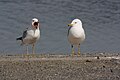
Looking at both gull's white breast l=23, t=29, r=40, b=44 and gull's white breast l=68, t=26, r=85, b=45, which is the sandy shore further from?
gull's white breast l=23, t=29, r=40, b=44

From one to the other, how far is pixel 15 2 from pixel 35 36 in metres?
14.4

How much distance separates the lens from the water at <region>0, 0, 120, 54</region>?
16922 mm

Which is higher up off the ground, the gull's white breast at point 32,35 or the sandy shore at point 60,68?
the gull's white breast at point 32,35

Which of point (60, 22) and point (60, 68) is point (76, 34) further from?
point (60, 22)

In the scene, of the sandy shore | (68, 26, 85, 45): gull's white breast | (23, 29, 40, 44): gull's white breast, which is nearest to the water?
(23, 29, 40, 44): gull's white breast

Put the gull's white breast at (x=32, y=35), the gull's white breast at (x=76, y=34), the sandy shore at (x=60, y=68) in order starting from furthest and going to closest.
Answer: the gull's white breast at (x=32, y=35) < the gull's white breast at (x=76, y=34) < the sandy shore at (x=60, y=68)

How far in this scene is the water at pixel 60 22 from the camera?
1692 centimetres

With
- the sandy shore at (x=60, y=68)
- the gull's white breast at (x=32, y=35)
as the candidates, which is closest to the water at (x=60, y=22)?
the gull's white breast at (x=32, y=35)

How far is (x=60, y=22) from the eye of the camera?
70.0 feet

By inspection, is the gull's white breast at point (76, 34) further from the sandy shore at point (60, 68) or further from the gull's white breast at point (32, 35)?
the gull's white breast at point (32, 35)

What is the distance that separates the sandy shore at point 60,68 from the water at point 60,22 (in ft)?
11.1

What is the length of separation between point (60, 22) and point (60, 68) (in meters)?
9.67

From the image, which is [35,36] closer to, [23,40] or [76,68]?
[23,40]

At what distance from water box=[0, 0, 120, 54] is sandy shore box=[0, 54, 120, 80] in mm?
3397
